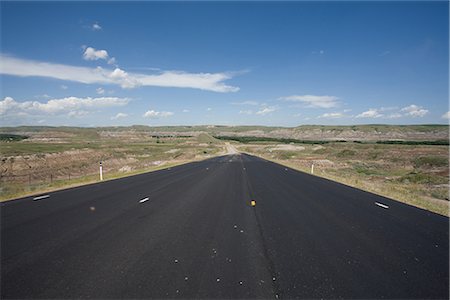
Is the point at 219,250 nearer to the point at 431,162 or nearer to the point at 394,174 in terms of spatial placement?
the point at 394,174

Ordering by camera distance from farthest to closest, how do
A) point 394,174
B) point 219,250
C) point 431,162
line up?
1. point 431,162
2. point 394,174
3. point 219,250

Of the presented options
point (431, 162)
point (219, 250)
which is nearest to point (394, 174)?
point (431, 162)

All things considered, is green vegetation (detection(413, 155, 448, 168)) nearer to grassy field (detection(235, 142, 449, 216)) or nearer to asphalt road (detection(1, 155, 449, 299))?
grassy field (detection(235, 142, 449, 216))

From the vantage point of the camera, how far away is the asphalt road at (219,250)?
4375mm

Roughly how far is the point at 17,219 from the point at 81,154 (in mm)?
50186

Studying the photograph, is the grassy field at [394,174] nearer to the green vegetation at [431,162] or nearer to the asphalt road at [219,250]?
the green vegetation at [431,162]

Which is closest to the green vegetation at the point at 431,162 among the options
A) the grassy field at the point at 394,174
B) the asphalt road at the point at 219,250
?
the grassy field at the point at 394,174

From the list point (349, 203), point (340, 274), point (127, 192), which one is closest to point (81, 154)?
point (127, 192)

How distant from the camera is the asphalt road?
438 cm

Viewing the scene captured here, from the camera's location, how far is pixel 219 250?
19.6ft

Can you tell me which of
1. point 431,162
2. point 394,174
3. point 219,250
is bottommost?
point 394,174

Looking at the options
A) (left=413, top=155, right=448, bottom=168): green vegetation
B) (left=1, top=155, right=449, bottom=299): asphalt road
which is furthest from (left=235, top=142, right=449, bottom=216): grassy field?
(left=1, top=155, right=449, bottom=299): asphalt road

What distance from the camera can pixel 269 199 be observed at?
1215 centimetres

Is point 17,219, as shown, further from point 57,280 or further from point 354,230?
point 354,230
